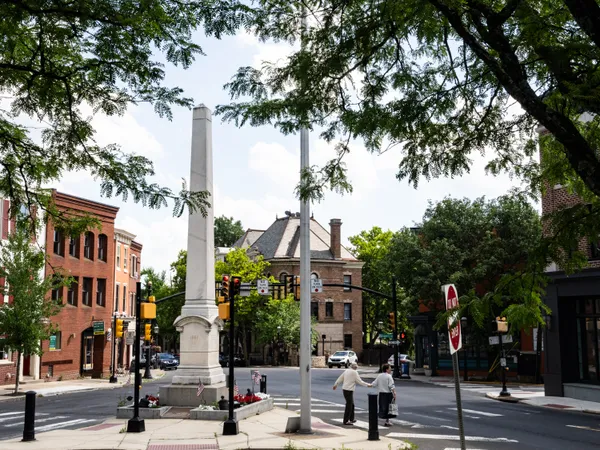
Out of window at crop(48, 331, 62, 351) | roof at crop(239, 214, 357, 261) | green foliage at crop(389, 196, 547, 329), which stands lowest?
window at crop(48, 331, 62, 351)

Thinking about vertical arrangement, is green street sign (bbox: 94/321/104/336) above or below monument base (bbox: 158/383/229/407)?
above

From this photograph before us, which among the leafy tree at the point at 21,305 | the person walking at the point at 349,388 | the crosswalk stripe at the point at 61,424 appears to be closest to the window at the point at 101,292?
the leafy tree at the point at 21,305

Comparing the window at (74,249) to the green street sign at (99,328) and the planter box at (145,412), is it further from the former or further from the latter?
the planter box at (145,412)

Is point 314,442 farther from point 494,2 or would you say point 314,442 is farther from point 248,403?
point 494,2

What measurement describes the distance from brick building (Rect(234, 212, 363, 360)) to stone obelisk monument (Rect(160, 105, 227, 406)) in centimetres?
4689

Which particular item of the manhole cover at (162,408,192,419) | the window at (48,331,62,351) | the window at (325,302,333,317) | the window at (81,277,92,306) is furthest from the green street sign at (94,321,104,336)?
the window at (325,302,333,317)

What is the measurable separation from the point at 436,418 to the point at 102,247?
32.6 m

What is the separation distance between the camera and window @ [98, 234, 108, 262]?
46.4m

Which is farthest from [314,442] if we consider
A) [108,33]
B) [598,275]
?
[598,275]

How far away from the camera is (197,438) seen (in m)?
14.6

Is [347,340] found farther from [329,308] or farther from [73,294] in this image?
[73,294]

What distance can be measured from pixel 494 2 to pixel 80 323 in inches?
1580

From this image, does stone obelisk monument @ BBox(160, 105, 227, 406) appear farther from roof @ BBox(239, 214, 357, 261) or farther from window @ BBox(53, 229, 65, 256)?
roof @ BBox(239, 214, 357, 261)

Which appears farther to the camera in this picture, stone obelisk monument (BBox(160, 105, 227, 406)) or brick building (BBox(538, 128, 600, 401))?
brick building (BBox(538, 128, 600, 401))
